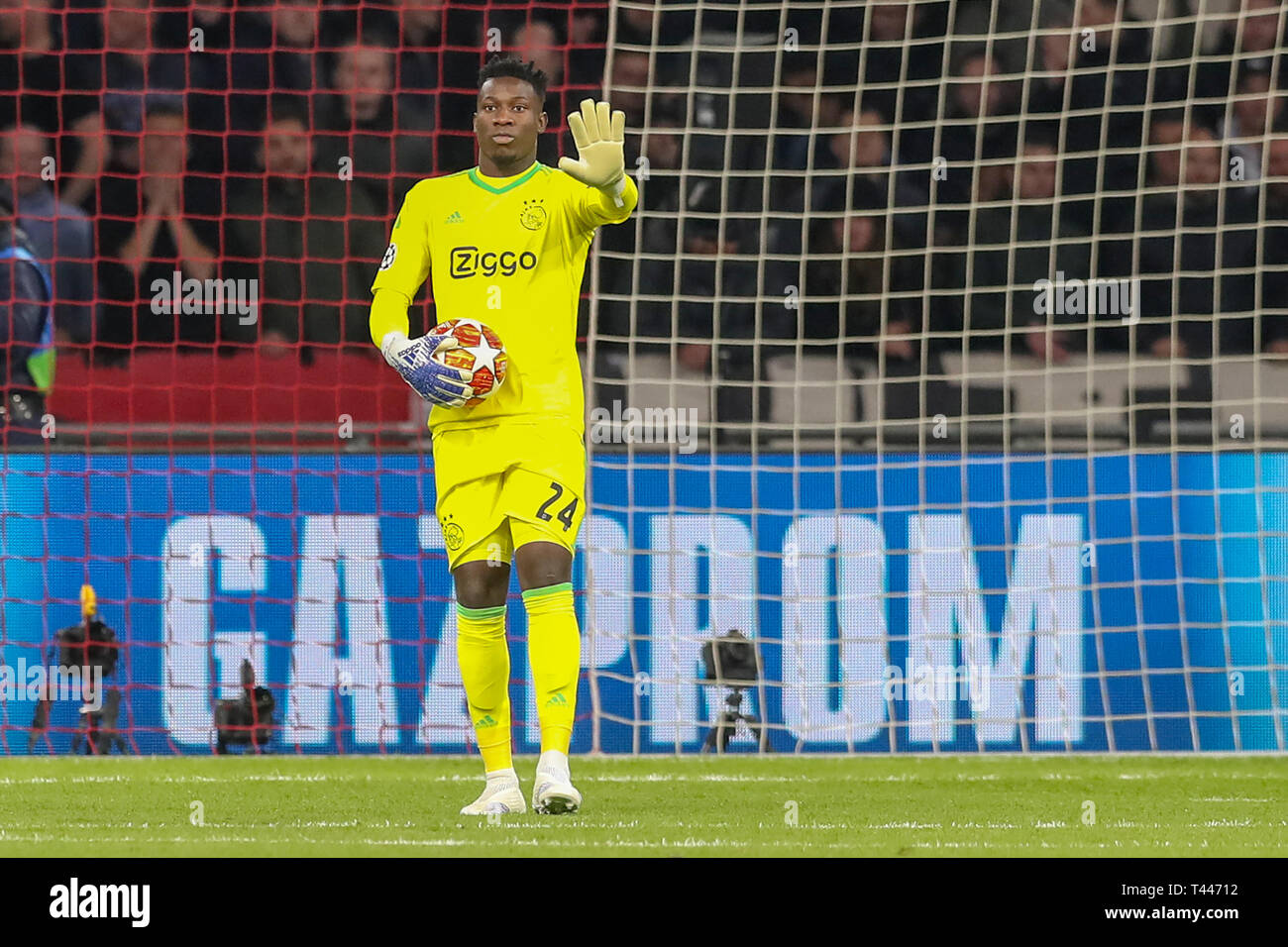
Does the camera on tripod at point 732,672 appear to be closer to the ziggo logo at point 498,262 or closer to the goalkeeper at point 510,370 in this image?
the goalkeeper at point 510,370

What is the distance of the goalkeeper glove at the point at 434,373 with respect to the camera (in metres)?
4.93

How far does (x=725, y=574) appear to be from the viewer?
26.9ft

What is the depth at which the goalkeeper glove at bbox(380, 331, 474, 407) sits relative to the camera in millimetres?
4930

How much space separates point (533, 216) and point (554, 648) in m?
1.10

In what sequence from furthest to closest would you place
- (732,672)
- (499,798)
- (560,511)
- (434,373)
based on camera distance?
(732,672)
(499,798)
(560,511)
(434,373)

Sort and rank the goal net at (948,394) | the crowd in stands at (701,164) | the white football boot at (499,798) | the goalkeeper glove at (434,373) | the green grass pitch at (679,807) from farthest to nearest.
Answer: the crowd in stands at (701,164), the goal net at (948,394), the white football boot at (499,798), the goalkeeper glove at (434,373), the green grass pitch at (679,807)

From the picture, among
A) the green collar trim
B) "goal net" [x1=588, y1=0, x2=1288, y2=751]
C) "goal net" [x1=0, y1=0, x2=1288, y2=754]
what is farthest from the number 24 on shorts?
"goal net" [x1=588, y1=0, x2=1288, y2=751]

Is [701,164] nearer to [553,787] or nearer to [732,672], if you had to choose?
[732,672]

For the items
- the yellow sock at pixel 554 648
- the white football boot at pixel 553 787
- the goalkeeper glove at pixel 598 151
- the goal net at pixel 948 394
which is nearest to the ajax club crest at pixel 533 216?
the goalkeeper glove at pixel 598 151

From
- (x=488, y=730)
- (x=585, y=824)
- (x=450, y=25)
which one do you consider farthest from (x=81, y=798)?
(x=450, y=25)

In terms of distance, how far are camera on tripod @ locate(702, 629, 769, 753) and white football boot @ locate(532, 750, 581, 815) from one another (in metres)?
3.25

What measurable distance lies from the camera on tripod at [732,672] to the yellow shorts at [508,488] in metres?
3.06

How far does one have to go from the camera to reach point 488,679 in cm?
525

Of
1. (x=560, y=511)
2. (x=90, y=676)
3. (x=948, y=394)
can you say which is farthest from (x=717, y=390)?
(x=560, y=511)
